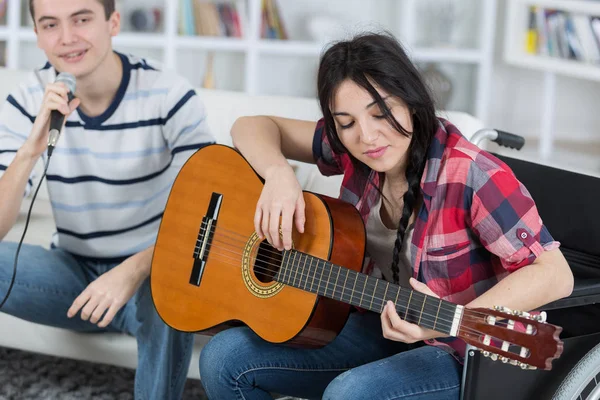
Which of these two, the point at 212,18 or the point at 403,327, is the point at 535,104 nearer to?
the point at 212,18

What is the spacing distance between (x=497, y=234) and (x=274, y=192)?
411 mm

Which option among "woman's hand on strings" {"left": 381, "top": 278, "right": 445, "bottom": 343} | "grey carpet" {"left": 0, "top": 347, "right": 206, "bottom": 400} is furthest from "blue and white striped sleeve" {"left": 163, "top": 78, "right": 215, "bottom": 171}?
"woman's hand on strings" {"left": 381, "top": 278, "right": 445, "bottom": 343}

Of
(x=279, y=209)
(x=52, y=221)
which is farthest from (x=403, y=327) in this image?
(x=52, y=221)

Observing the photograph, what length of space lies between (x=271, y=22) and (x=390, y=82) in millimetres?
2838

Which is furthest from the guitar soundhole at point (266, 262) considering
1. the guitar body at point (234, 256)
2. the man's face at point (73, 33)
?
the man's face at point (73, 33)

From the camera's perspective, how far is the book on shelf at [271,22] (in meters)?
4.16

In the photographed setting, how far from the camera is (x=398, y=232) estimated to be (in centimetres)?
151

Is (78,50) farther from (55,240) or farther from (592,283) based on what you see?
(592,283)

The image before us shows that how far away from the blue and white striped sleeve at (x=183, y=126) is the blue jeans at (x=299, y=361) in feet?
1.70

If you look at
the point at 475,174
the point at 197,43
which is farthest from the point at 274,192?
the point at 197,43

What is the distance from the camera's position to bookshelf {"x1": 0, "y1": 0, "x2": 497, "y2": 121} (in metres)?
4.09

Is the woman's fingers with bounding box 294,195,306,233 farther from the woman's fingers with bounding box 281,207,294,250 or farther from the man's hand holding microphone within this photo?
the man's hand holding microphone

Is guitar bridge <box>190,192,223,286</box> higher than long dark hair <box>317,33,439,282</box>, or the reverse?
long dark hair <box>317,33,439,282</box>

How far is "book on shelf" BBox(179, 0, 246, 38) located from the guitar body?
2.49 meters
